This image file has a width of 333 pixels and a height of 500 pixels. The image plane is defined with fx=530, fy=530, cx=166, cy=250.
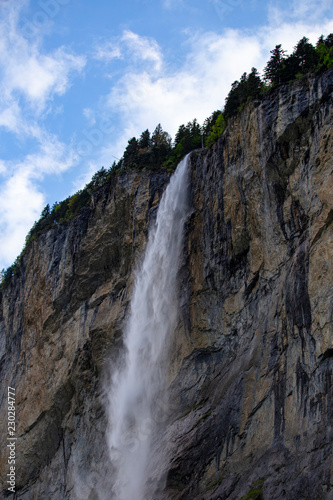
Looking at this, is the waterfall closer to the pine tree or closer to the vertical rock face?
the vertical rock face

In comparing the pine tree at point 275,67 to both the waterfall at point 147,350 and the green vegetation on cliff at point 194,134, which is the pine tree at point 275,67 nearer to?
the green vegetation on cliff at point 194,134

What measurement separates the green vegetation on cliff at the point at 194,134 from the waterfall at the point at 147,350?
416cm

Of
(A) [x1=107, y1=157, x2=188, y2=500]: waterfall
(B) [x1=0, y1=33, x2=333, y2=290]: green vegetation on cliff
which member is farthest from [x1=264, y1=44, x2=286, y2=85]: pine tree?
(A) [x1=107, y1=157, x2=188, y2=500]: waterfall

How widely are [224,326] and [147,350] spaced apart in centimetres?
550

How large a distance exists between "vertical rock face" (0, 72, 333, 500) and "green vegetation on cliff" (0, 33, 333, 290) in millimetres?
1490

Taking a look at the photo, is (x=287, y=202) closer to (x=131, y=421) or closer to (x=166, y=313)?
(x=166, y=313)

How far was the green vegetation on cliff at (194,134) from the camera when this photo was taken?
24.5 meters

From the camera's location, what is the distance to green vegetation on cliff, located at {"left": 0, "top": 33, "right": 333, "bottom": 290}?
24469 millimetres

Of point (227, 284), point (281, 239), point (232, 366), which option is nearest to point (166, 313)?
point (227, 284)

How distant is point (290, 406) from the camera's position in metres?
16.9

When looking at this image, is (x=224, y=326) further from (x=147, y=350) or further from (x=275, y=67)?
(x=275, y=67)

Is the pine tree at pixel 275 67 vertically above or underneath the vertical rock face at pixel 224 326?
above

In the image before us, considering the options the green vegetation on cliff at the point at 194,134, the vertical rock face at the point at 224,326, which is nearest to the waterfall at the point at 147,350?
the vertical rock face at the point at 224,326

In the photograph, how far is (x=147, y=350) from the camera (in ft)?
87.8
